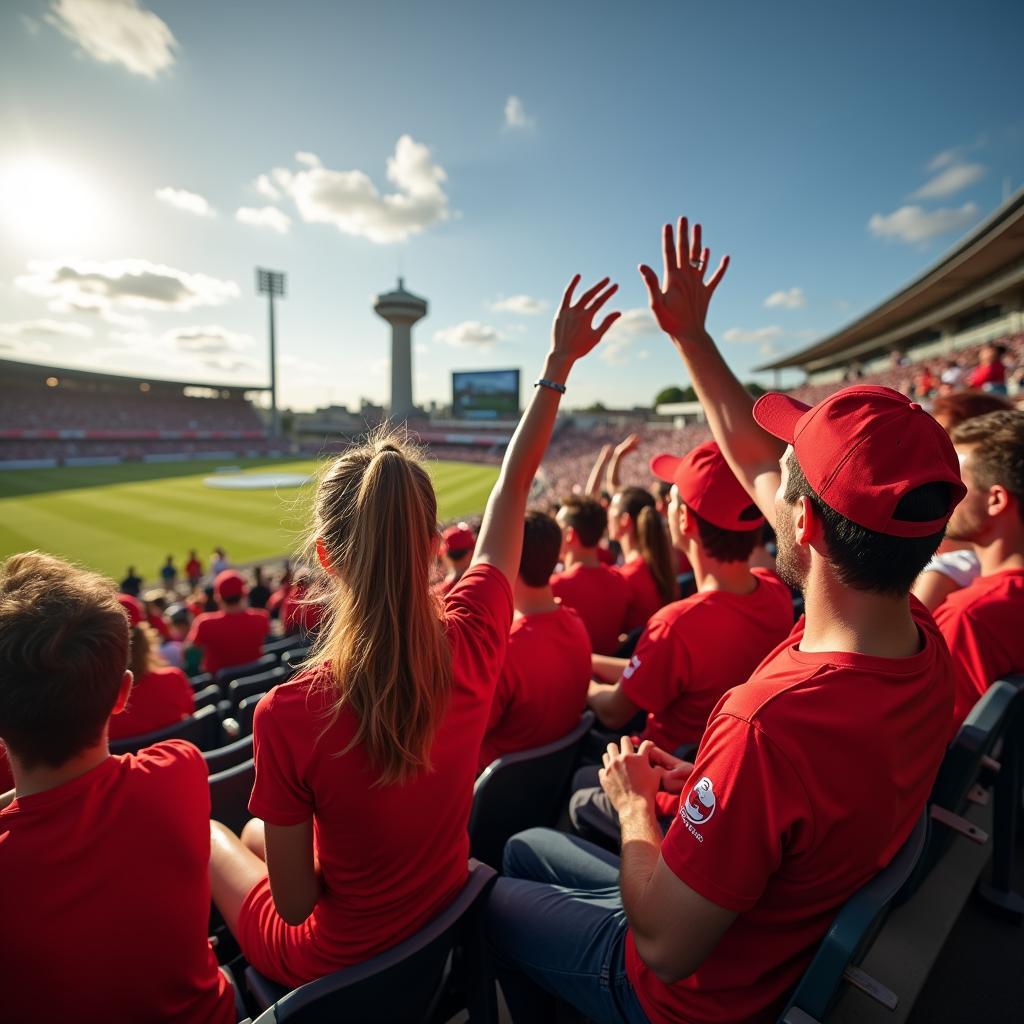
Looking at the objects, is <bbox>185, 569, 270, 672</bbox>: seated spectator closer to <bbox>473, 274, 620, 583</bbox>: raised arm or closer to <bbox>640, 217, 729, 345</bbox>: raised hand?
<bbox>473, 274, 620, 583</bbox>: raised arm

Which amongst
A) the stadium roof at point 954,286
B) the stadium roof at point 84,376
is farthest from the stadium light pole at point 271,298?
the stadium roof at point 954,286

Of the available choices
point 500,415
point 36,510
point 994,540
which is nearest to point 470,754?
point 994,540

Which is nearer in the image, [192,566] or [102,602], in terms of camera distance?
[102,602]

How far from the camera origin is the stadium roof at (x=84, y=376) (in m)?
44.4

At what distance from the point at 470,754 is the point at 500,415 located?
52.3 meters

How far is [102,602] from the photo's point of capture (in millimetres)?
1554

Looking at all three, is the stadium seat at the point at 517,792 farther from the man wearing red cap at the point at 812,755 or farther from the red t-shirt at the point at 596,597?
the red t-shirt at the point at 596,597

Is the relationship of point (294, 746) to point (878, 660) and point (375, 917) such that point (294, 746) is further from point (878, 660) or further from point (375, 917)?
point (878, 660)

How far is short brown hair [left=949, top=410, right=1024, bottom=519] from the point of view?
7.40ft

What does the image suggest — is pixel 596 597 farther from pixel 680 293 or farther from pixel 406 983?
pixel 406 983

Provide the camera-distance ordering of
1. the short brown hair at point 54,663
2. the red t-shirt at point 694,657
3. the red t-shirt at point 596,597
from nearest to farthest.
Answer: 1. the short brown hair at point 54,663
2. the red t-shirt at point 694,657
3. the red t-shirt at point 596,597

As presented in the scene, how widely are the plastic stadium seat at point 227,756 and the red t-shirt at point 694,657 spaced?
186cm

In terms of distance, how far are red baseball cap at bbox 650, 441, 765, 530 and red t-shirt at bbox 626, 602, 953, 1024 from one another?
1171mm

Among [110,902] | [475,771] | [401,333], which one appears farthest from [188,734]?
[401,333]
